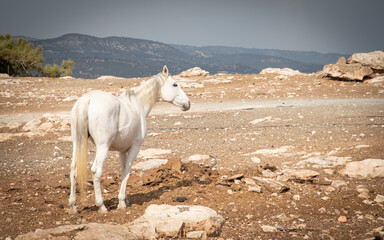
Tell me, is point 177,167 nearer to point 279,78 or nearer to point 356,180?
point 356,180

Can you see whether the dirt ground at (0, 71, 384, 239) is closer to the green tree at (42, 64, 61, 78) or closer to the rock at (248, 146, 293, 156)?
the rock at (248, 146, 293, 156)

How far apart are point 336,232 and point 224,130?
22.8ft

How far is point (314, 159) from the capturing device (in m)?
7.36

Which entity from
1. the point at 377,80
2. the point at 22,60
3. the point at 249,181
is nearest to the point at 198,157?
the point at 249,181

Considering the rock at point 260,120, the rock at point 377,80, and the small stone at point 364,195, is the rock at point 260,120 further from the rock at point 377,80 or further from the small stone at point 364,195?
the rock at point 377,80

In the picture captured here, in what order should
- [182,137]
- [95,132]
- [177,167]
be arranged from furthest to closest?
[182,137] < [177,167] < [95,132]

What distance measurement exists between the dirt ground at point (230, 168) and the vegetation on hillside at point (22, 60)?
14867mm

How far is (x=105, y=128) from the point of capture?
479cm

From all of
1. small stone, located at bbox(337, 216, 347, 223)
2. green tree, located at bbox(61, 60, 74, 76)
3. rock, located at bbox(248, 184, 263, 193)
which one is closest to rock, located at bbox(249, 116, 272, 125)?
rock, located at bbox(248, 184, 263, 193)

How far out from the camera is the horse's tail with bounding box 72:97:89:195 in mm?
4723

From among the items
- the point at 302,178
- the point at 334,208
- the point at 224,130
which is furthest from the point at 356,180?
the point at 224,130

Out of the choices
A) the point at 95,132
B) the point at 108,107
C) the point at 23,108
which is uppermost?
the point at 108,107

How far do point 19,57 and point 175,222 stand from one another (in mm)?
31832

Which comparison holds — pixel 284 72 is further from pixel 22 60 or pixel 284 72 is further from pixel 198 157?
pixel 22 60
